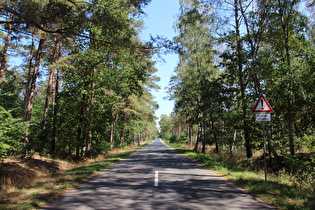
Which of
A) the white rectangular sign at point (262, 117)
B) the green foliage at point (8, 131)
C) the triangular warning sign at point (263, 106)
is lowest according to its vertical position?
the green foliage at point (8, 131)

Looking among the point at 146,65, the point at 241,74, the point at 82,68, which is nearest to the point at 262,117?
the point at 241,74

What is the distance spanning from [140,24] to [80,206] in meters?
21.9

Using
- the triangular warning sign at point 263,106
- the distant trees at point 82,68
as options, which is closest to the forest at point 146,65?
the distant trees at point 82,68

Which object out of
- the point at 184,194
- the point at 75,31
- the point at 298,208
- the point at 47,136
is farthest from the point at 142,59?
the point at 47,136

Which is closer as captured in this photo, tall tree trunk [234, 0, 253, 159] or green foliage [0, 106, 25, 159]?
green foliage [0, 106, 25, 159]

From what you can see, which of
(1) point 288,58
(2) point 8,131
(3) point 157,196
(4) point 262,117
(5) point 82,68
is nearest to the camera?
(3) point 157,196

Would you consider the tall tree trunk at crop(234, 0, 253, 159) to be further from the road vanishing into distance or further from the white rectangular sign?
the road vanishing into distance

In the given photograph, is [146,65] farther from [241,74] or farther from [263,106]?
[263,106]

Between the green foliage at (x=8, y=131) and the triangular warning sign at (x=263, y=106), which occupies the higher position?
the triangular warning sign at (x=263, y=106)

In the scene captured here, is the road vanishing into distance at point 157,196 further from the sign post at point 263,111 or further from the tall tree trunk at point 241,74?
the tall tree trunk at point 241,74

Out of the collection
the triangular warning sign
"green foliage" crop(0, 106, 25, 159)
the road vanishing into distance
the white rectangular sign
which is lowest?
the road vanishing into distance

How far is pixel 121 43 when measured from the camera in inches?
338

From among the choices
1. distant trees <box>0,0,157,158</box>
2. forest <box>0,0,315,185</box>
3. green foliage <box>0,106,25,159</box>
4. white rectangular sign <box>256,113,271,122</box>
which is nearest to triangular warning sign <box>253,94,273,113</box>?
white rectangular sign <box>256,113,271,122</box>

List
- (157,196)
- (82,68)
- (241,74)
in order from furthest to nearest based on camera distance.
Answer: (82,68)
(241,74)
(157,196)
